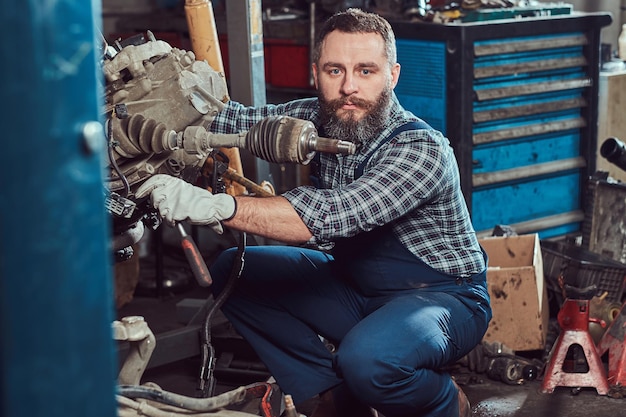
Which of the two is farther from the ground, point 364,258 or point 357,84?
point 357,84

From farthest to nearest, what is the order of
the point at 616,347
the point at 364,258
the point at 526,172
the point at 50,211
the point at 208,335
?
1. the point at 526,172
2. the point at 616,347
3. the point at 208,335
4. the point at 364,258
5. the point at 50,211

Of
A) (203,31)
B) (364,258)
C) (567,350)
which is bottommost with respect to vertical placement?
(567,350)

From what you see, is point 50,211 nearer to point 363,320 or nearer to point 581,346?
point 363,320

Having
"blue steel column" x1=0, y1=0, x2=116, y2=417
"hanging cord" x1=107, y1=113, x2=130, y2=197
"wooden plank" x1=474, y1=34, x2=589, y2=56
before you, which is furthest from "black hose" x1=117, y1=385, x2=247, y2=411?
"wooden plank" x1=474, y1=34, x2=589, y2=56

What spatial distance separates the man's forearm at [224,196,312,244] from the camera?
79.7 inches

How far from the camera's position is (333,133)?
2.42 meters

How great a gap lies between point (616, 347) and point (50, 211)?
2.43 metres

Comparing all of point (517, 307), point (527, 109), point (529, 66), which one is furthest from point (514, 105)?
point (517, 307)

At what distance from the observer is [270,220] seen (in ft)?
6.78

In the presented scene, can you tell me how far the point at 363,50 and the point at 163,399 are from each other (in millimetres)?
1051

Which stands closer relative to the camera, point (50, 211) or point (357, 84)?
point (50, 211)

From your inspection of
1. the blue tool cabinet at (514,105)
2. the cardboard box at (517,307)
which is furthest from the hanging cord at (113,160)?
the blue tool cabinet at (514,105)

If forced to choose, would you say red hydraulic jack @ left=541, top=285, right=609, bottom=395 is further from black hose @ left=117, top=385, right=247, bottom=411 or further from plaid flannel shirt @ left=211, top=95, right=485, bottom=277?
black hose @ left=117, top=385, right=247, bottom=411

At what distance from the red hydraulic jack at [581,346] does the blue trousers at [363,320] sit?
0.55 meters
